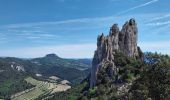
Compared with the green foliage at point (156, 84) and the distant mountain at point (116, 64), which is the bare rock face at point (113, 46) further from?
the green foliage at point (156, 84)

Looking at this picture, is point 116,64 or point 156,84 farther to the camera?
point 116,64

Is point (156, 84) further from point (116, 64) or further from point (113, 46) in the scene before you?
point (113, 46)

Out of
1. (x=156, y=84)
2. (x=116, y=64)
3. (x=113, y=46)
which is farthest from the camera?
(x=113, y=46)

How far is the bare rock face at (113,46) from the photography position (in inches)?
5413

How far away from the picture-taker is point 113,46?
147750 millimetres

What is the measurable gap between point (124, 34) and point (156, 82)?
96067 mm

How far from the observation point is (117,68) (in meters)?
132

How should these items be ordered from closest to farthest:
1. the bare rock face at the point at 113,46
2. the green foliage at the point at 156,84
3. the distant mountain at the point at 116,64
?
1. the green foliage at the point at 156,84
2. the distant mountain at the point at 116,64
3. the bare rock face at the point at 113,46

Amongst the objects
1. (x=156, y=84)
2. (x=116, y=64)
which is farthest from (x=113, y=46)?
(x=156, y=84)

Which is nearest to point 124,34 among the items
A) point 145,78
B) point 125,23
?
point 125,23

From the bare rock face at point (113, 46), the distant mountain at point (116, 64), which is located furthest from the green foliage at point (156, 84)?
the bare rock face at point (113, 46)

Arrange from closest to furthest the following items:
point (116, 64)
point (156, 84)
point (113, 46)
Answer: point (156, 84), point (116, 64), point (113, 46)

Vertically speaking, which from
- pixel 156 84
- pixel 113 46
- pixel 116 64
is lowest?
pixel 156 84

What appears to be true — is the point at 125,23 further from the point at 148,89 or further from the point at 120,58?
the point at 148,89
